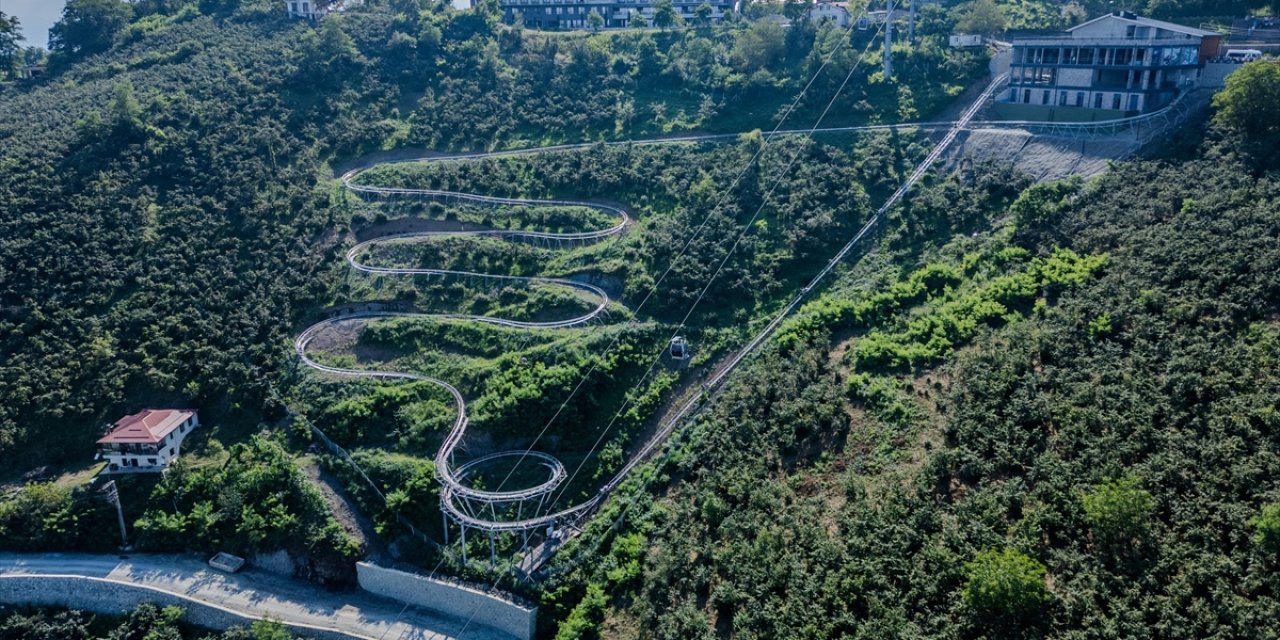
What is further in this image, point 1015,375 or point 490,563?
point 490,563

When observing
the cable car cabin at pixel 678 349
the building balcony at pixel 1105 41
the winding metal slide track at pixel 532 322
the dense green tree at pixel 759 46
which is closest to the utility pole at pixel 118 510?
the winding metal slide track at pixel 532 322

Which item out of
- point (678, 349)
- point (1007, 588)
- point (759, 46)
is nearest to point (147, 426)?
point (678, 349)

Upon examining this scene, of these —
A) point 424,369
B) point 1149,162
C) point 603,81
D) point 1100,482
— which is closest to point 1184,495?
point 1100,482

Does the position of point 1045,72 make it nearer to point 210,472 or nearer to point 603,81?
point 603,81

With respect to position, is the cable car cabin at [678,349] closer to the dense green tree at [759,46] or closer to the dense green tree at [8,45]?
the dense green tree at [759,46]

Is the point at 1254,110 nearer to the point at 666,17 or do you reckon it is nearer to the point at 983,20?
the point at 983,20

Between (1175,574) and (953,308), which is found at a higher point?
(953,308)
